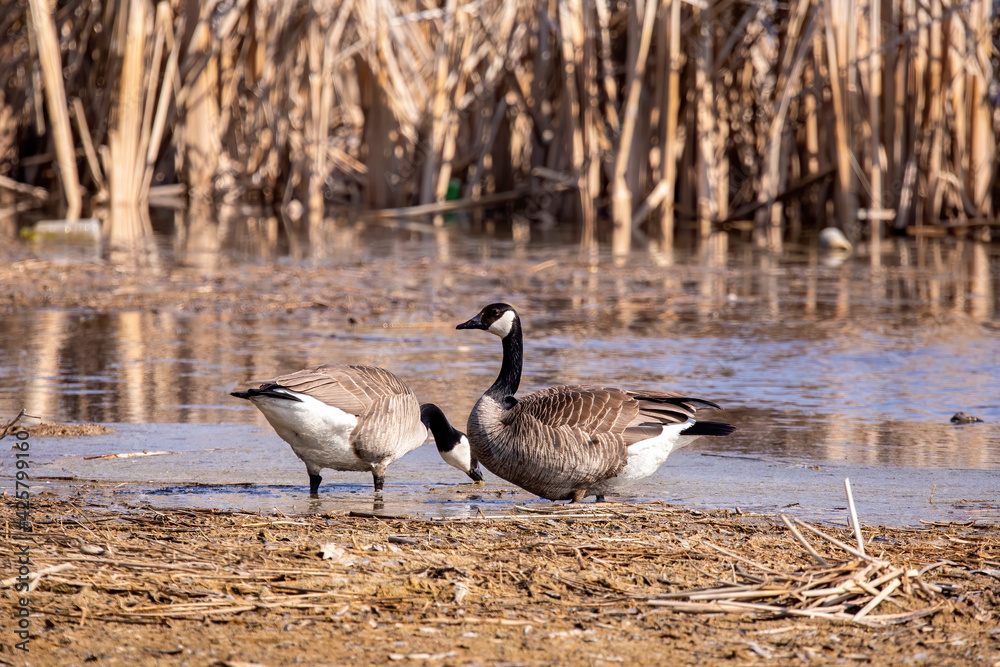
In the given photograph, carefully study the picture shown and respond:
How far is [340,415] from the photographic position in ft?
15.1

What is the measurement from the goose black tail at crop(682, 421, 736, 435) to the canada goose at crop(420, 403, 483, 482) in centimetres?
94

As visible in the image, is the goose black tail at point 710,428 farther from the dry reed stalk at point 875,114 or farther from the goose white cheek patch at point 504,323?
the dry reed stalk at point 875,114

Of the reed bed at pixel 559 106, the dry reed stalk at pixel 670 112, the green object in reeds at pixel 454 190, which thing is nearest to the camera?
the reed bed at pixel 559 106

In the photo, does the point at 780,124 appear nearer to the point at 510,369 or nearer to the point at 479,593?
the point at 510,369

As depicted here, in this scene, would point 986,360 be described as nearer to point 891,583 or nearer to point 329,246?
point 891,583

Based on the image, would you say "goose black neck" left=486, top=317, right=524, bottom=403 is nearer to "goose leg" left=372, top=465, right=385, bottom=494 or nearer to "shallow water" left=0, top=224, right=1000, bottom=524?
"shallow water" left=0, top=224, right=1000, bottom=524

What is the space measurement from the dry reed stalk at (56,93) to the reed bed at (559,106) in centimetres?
3

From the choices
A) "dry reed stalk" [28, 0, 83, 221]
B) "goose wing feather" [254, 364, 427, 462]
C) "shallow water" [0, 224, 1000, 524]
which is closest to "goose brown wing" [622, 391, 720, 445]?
"shallow water" [0, 224, 1000, 524]

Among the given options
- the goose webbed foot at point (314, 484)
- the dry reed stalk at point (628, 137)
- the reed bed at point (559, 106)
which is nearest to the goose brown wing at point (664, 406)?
the goose webbed foot at point (314, 484)

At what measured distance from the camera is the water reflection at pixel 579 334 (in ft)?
20.4

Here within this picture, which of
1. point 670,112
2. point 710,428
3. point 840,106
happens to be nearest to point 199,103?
point 670,112

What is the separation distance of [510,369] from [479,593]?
1.97 metres

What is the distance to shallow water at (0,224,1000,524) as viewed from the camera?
490 cm

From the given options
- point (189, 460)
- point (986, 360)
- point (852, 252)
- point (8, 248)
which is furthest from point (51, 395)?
point (852, 252)
